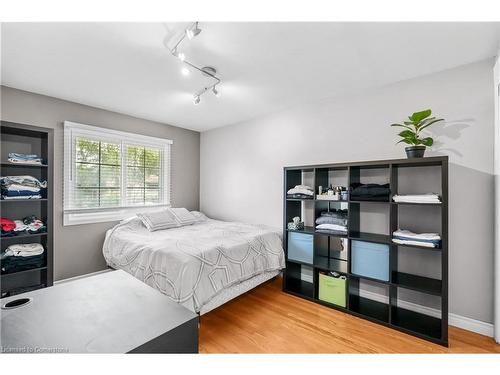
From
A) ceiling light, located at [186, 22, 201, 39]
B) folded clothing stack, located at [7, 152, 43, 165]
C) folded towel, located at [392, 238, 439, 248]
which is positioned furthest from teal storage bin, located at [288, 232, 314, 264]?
folded clothing stack, located at [7, 152, 43, 165]

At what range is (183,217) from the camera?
3752mm

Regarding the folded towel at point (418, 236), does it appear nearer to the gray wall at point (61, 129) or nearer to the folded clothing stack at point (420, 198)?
the folded clothing stack at point (420, 198)

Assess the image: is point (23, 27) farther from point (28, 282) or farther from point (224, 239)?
point (28, 282)

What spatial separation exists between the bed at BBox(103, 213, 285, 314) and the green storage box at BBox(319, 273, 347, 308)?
512mm

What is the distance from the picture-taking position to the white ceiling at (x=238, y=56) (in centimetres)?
173

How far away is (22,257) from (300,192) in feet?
10.2

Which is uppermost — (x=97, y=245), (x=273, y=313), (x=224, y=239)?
(x=224, y=239)

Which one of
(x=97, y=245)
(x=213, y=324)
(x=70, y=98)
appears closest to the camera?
(x=213, y=324)

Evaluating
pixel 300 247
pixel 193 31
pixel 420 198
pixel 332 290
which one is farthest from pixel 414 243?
pixel 193 31

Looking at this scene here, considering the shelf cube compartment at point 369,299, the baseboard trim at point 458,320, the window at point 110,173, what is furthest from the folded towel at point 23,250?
the baseboard trim at point 458,320

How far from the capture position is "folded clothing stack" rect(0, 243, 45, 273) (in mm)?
2432

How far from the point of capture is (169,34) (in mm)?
1784

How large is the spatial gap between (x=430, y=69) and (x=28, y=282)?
16.1 ft
